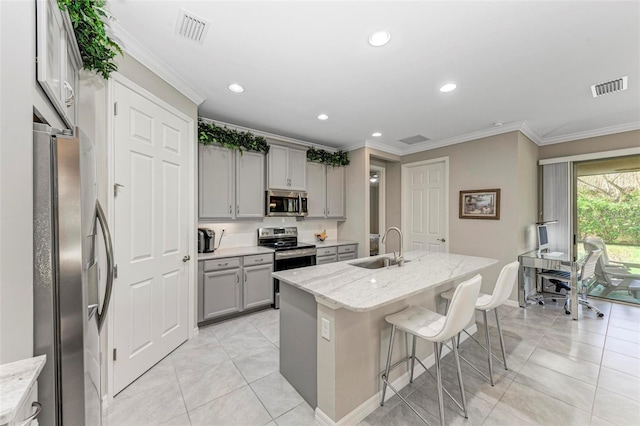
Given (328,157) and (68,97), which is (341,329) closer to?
(68,97)

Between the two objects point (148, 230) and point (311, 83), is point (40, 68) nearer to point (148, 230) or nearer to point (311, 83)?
point (148, 230)

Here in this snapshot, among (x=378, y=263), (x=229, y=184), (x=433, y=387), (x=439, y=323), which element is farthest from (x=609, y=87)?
(x=229, y=184)

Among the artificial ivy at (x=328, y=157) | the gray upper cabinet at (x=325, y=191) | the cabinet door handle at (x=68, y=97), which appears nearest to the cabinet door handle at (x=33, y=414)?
the cabinet door handle at (x=68, y=97)

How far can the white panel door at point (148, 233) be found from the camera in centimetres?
198

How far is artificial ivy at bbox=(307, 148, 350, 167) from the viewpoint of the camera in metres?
4.43

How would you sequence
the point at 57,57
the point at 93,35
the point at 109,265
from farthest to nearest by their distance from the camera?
the point at 93,35 → the point at 109,265 → the point at 57,57

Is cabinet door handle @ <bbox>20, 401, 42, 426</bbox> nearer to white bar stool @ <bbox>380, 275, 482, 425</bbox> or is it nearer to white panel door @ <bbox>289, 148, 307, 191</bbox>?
white bar stool @ <bbox>380, 275, 482, 425</bbox>

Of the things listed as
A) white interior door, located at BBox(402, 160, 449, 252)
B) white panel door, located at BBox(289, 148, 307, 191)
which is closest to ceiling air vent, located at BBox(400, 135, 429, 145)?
white interior door, located at BBox(402, 160, 449, 252)

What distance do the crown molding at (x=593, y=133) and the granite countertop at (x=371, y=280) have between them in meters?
3.32

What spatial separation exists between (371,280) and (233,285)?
Result: 209 cm

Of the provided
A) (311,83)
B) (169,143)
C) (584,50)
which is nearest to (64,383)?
(169,143)

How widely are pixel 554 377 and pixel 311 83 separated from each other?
11.3ft

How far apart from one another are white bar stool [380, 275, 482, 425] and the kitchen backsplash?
2749 millimetres

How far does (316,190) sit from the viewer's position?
4539mm
